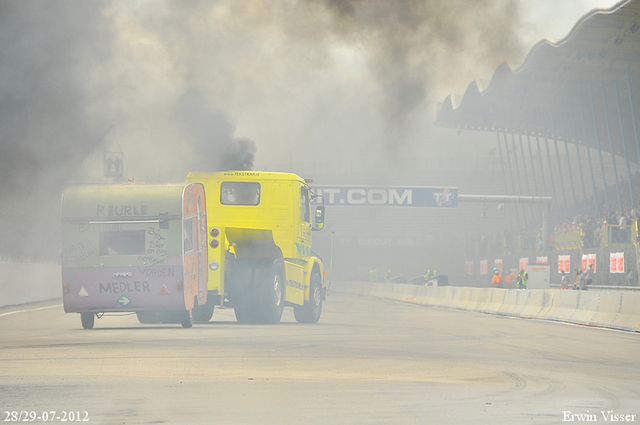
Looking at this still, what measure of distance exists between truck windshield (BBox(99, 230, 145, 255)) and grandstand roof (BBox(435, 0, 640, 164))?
102ft

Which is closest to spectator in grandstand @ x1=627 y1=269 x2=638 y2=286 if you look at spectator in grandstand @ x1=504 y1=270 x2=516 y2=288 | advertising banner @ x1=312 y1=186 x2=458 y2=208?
spectator in grandstand @ x1=504 y1=270 x2=516 y2=288

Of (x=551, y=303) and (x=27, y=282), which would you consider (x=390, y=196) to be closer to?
(x=27, y=282)

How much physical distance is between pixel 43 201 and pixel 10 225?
529cm

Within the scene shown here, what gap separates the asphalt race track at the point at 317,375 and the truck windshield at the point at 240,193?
2.93 m

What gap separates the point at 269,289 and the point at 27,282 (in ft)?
57.7

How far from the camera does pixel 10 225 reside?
36.2m

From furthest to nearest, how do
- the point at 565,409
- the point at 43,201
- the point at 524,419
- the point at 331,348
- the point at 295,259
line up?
the point at 43,201 < the point at 295,259 < the point at 331,348 < the point at 565,409 < the point at 524,419

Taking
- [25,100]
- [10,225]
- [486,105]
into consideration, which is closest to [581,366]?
[25,100]

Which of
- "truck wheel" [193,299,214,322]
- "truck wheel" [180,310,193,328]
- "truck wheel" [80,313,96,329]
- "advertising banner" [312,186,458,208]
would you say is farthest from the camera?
"advertising banner" [312,186,458,208]

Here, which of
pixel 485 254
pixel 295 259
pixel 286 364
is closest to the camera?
pixel 286 364

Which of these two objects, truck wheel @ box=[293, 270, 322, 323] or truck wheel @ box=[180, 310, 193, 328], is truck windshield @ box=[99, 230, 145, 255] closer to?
truck wheel @ box=[180, 310, 193, 328]

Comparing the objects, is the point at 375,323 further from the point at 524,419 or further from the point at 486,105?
the point at 486,105

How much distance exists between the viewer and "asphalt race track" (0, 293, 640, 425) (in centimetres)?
770

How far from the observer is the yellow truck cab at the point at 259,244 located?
1962cm
